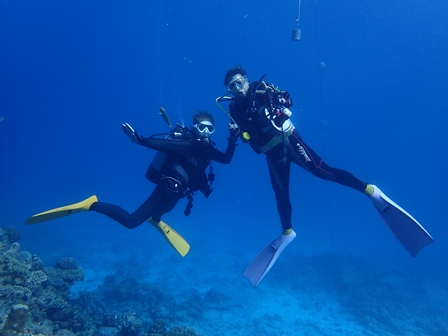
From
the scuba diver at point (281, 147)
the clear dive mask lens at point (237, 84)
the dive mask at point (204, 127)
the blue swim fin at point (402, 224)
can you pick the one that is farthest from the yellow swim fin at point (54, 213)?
the blue swim fin at point (402, 224)

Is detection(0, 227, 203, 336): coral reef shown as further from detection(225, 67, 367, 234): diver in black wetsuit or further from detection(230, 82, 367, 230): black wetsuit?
detection(225, 67, 367, 234): diver in black wetsuit

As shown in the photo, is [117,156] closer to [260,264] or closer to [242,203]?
[242,203]

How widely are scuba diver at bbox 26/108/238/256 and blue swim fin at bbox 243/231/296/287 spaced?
2117 mm

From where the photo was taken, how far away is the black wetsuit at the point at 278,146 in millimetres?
5941

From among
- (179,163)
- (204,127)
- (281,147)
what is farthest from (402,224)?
(179,163)

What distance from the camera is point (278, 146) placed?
6.41m

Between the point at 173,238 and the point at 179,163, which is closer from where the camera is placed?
the point at 179,163

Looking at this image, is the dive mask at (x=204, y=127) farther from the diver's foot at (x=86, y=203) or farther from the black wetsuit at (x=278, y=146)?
the diver's foot at (x=86, y=203)

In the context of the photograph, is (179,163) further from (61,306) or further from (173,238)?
(61,306)

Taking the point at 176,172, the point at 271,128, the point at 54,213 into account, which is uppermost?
the point at 54,213

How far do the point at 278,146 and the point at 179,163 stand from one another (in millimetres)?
2090

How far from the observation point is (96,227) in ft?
105

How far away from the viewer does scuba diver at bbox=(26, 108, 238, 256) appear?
6109 mm

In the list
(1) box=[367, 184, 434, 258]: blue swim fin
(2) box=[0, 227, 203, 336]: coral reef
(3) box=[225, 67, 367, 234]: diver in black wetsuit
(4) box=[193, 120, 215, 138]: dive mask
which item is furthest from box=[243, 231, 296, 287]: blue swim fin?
(4) box=[193, 120, 215, 138]: dive mask
